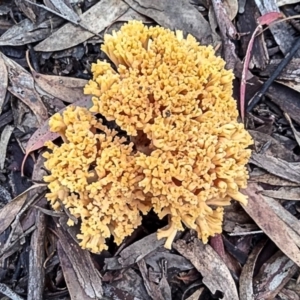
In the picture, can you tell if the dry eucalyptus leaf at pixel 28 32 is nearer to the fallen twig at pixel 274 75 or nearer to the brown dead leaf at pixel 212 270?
the fallen twig at pixel 274 75

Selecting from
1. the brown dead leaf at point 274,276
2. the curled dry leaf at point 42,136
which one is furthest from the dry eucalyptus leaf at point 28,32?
the brown dead leaf at point 274,276

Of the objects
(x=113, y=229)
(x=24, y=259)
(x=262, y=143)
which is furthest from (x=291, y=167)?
(x=24, y=259)

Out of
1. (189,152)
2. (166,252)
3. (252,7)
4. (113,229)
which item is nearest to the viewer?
(189,152)

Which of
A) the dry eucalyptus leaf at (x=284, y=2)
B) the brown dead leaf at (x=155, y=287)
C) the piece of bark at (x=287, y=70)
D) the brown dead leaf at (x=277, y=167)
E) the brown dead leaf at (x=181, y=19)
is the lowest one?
the brown dead leaf at (x=155, y=287)

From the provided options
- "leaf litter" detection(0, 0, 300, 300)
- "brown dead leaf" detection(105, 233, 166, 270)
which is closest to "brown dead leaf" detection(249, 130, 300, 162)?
"leaf litter" detection(0, 0, 300, 300)

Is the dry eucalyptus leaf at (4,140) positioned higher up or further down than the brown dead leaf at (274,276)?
higher up

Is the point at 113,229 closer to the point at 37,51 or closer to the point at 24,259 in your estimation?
the point at 24,259
